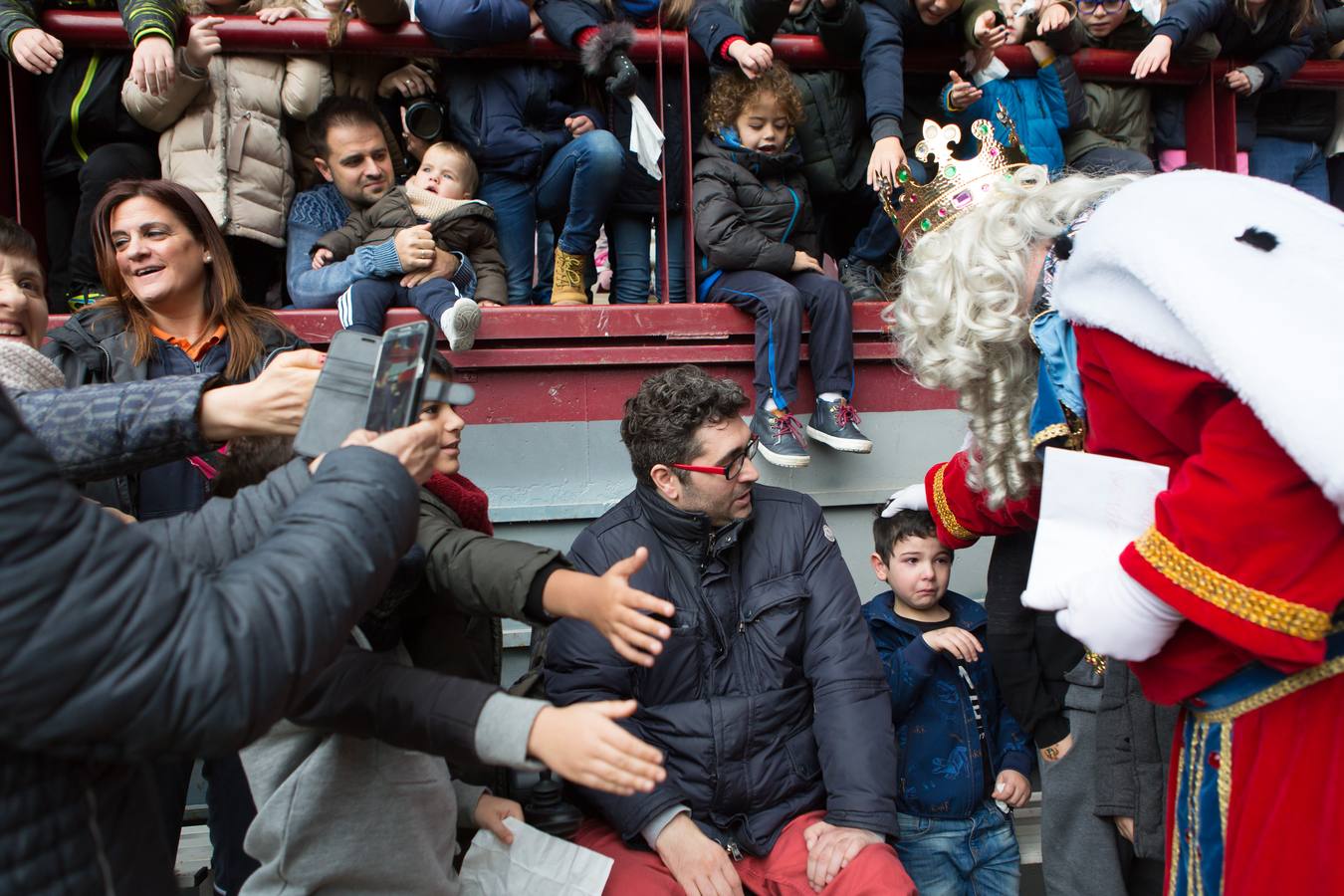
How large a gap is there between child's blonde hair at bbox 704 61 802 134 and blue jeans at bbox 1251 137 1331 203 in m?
2.40

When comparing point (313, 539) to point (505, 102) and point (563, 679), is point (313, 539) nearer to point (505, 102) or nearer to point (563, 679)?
point (563, 679)

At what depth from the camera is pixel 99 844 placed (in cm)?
106

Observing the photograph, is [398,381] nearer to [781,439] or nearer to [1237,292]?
[1237,292]

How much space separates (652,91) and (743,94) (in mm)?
431

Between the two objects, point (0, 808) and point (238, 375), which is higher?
point (238, 375)

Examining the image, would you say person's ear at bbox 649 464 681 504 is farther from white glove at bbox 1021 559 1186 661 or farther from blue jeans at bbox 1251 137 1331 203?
blue jeans at bbox 1251 137 1331 203

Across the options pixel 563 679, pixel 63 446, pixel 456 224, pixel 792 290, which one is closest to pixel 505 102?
pixel 456 224

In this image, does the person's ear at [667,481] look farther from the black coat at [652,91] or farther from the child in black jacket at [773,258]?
the black coat at [652,91]

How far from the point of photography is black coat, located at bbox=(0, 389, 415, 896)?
2.93 feet

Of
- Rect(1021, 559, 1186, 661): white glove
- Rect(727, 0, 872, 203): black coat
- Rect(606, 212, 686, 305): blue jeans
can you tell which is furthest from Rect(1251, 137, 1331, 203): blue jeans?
Rect(1021, 559, 1186, 661): white glove

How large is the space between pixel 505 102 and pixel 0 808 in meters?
3.40

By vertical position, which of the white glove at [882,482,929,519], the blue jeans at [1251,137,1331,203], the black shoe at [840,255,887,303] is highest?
the blue jeans at [1251,137,1331,203]

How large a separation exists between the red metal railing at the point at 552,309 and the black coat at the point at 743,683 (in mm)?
1029

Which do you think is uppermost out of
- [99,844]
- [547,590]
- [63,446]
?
[63,446]
